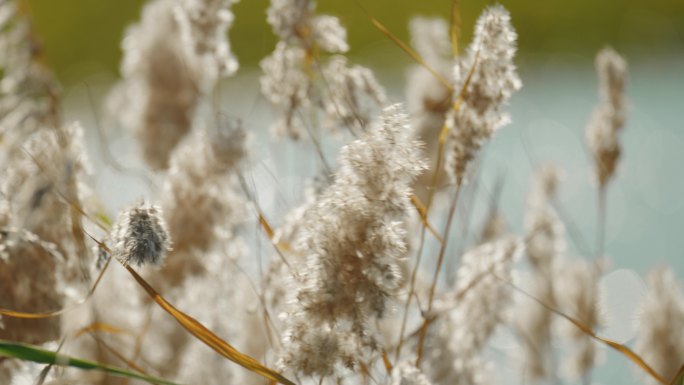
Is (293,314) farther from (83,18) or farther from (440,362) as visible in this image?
(83,18)

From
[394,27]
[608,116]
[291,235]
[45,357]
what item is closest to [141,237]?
[45,357]

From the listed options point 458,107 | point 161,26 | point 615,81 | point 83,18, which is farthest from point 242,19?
point 458,107

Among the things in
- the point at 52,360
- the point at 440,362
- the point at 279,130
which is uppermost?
the point at 279,130

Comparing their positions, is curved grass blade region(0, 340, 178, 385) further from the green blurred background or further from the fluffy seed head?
the green blurred background

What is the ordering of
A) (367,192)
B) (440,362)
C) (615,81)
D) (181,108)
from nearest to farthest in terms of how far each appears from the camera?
(367,192), (440,362), (615,81), (181,108)

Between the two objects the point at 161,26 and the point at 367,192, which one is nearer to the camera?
the point at 367,192
